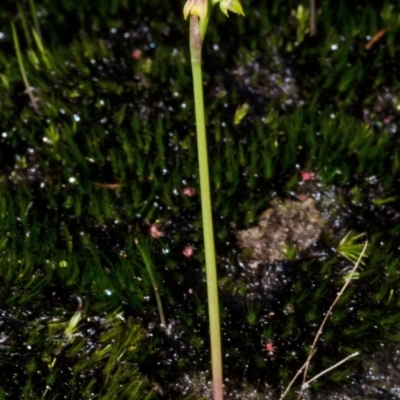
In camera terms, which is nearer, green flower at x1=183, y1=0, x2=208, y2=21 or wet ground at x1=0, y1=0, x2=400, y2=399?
green flower at x1=183, y1=0, x2=208, y2=21

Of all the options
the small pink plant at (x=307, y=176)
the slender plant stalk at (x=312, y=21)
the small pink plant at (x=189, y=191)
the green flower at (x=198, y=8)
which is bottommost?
the small pink plant at (x=307, y=176)

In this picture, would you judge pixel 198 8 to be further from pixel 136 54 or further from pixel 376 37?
pixel 376 37

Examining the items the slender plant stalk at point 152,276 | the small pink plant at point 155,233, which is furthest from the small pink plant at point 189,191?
the slender plant stalk at point 152,276

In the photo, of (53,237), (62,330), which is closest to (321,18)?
(53,237)

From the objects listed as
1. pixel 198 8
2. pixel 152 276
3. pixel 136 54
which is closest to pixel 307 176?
pixel 152 276

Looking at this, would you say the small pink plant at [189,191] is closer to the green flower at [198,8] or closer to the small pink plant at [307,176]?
the small pink plant at [307,176]

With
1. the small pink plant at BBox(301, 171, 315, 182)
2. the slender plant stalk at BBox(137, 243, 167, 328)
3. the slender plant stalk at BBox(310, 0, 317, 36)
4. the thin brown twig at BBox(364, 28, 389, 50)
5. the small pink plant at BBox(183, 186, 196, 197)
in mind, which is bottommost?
the slender plant stalk at BBox(137, 243, 167, 328)

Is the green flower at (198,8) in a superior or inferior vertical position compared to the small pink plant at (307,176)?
superior

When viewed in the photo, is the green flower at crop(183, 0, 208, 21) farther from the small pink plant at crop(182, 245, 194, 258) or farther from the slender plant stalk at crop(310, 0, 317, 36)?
the slender plant stalk at crop(310, 0, 317, 36)

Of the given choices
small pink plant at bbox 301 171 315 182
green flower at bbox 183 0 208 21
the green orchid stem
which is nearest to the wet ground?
small pink plant at bbox 301 171 315 182

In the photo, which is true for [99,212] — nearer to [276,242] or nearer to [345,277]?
[276,242]
